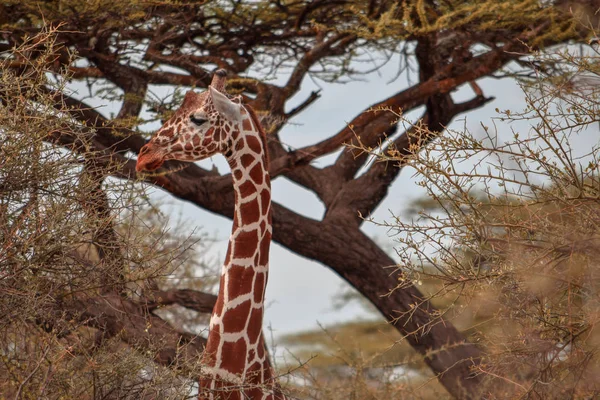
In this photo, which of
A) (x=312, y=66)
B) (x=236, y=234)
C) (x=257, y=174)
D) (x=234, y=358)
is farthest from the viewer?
(x=312, y=66)

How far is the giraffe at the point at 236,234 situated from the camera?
487 centimetres

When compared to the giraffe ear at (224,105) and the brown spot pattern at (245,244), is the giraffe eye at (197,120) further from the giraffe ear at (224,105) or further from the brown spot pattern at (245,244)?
the brown spot pattern at (245,244)

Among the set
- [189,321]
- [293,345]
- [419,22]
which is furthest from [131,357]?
[293,345]

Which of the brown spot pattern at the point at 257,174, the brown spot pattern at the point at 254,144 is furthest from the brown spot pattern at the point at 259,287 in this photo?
the brown spot pattern at the point at 254,144

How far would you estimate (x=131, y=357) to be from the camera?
4730 mm

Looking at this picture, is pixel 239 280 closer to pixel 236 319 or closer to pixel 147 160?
pixel 236 319

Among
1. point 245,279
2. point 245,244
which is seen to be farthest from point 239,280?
point 245,244

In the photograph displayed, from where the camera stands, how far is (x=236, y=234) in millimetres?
5109

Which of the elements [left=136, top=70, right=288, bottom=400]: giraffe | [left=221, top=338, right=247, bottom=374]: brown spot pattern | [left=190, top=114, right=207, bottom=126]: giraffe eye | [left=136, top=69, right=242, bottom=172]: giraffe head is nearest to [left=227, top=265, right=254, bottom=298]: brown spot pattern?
[left=136, top=70, right=288, bottom=400]: giraffe

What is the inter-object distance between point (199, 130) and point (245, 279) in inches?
33.2

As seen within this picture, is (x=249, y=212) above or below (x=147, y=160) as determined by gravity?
below

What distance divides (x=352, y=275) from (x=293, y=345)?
35.7 feet

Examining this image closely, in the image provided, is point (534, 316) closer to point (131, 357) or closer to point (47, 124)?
point (131, 357)

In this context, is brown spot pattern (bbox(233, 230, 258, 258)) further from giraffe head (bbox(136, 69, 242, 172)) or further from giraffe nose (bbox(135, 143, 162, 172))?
giraffe nose (bbox(135, 143, 162, 172))
